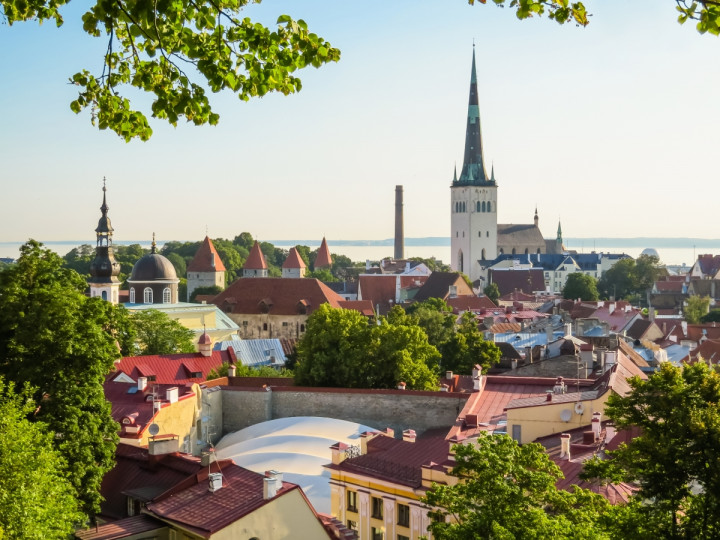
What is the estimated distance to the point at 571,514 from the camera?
13.0m

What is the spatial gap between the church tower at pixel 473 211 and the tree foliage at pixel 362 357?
328ft

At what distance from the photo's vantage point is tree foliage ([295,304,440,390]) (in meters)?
35.6

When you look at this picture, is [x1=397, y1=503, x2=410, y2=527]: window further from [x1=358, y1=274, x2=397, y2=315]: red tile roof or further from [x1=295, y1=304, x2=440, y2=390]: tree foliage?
[x1=358, y1=274, x2=397, y2=315]: red tile roof

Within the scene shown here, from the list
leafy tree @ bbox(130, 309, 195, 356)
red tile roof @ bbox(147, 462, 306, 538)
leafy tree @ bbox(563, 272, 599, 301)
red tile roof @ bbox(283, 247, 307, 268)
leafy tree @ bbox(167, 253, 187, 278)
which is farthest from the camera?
leafy tree @ bbox(167, 253, 187, 278)

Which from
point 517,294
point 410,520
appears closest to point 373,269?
point 517,294

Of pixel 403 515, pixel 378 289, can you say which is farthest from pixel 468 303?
pixel 403 515

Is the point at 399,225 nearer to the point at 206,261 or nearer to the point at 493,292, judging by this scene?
the point at 493,292

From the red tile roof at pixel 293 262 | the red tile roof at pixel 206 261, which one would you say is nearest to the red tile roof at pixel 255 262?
the red tile roof at pixel 293 262

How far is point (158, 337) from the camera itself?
48.9 metres

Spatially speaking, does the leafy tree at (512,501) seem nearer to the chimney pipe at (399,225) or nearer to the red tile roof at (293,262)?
the red tile roof at (293,262)

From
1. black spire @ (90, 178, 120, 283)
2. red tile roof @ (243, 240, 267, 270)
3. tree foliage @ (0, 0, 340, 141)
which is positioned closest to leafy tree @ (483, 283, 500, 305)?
red tile roof @ (243, 240, 267, 270)

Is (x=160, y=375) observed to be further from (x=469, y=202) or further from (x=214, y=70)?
(x=469, y=202)

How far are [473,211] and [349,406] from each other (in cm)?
10763

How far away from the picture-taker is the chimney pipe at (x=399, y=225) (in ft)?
508
